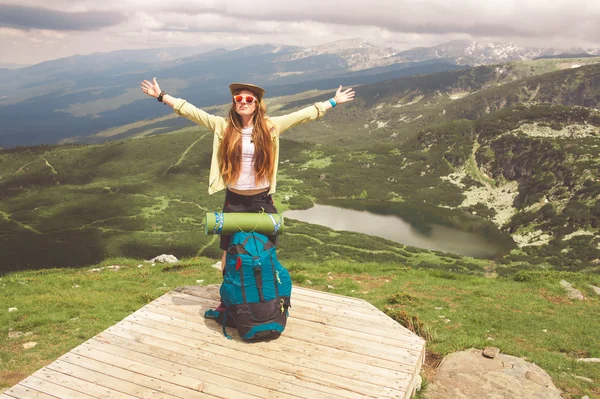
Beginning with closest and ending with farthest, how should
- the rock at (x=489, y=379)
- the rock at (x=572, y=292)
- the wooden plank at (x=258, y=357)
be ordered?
the wooden plank at (x=258, y=357) < the rock at (x=489, y=379) < the rock at (x=572, y=292)

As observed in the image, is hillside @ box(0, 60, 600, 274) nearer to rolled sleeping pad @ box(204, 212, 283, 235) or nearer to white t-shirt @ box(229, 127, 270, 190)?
rolled sleeping pad @ box(204, 212, 283, 235)

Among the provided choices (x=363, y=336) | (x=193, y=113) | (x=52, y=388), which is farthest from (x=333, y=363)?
(x=193, y=113)

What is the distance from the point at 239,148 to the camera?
8.53 m

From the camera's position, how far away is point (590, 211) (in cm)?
11144

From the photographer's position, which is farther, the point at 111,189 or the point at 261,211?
the point at 111,189

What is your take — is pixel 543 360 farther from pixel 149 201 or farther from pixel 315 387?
pixel 149 201

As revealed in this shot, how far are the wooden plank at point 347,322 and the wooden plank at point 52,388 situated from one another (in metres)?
3.43

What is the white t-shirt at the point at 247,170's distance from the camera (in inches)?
339

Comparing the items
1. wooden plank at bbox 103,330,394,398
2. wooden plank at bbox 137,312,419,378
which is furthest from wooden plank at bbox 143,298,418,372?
wooden plank at bbox 103,330,394,398

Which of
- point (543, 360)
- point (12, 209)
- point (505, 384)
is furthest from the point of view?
point (12, 209)

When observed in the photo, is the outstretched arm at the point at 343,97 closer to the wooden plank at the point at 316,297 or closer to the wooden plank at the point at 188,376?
the wooden plank at the point at 316,297

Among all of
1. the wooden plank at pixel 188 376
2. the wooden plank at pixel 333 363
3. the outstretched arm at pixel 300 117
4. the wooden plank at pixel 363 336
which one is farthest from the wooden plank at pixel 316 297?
the outstretched arm at pixel 300 117

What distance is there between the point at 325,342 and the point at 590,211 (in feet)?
424

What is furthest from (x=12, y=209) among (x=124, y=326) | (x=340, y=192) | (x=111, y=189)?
(x=124, y=326)
